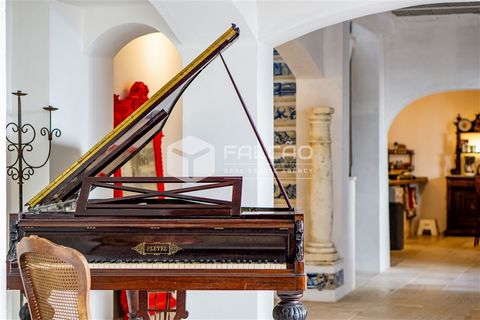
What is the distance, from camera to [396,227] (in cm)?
1247

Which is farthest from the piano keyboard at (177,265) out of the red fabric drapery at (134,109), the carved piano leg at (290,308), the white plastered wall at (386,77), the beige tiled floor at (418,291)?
the white plastered wall at (386,77)

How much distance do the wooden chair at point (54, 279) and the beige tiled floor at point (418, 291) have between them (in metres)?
4.37

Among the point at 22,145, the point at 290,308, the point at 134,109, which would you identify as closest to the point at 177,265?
the point at 290,308

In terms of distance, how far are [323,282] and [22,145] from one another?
363cm

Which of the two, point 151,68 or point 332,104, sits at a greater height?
point 151,68

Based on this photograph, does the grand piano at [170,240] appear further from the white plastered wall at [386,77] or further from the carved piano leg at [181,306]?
the white plastered wall at [386,77]

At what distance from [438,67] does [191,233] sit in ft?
23.9

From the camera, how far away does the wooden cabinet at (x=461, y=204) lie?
14383mm

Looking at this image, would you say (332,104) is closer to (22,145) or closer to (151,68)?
(151,68)

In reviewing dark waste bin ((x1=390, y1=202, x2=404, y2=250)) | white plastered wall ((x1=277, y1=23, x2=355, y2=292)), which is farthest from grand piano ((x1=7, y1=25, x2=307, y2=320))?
dark waste bin ((x1=390, y1=202, x2=404, y2=250))

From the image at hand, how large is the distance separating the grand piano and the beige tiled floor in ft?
10.8

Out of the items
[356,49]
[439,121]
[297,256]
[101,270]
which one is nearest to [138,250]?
[101,270]

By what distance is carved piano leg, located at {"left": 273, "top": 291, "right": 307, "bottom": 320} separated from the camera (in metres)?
4.15

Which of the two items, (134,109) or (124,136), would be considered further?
(134,109)
